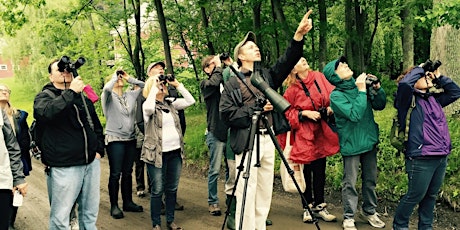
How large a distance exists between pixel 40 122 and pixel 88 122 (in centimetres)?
43

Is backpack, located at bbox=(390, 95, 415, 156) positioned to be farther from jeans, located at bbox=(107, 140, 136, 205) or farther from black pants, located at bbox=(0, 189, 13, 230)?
black pants, located at bbox=(0, 189, 13, 230)

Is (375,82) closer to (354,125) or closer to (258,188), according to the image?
(354,125)

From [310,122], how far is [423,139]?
140cm

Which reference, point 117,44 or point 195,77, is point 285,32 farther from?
point 117,44

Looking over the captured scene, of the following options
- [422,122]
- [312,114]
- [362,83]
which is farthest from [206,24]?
[422,122]

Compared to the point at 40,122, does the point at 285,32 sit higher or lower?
higher

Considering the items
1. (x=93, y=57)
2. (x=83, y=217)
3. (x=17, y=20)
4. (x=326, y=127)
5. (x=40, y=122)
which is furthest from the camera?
(x=93, y=57)

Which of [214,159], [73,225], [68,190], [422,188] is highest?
[68,190]

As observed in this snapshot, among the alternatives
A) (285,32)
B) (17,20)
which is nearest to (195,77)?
(17,20)

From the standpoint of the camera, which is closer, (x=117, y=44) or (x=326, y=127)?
(x=326, y=127)

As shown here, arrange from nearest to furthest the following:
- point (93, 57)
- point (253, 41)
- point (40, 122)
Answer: point (40, 122), point (253, 41), point (93, 57)

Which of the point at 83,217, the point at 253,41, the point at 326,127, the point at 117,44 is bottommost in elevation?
the point at 83,217

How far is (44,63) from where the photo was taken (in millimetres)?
24562

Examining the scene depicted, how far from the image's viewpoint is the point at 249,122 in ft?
14.7
